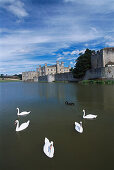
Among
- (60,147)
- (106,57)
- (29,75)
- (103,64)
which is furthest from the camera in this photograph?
(29,75)

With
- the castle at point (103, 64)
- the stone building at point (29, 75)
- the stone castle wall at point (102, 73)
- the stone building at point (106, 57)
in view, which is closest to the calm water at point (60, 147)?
the stone castle wall at point (102, 73)

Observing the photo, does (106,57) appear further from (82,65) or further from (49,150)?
(49,150)

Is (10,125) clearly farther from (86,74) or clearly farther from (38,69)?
(38,69)

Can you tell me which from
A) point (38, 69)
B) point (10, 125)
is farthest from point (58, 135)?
point (38, 69)

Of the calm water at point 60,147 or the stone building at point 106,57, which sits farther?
the stone building at point 106,57

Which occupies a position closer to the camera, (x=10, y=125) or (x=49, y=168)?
(x=49, y=168)

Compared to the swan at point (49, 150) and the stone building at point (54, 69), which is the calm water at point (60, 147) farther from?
the stone building at point (54, 69)

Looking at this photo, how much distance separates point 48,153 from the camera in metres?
3.67

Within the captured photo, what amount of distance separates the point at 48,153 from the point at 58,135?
1.24 meters

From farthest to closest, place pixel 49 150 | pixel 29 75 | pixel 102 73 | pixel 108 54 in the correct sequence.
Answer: pixel 29 75 → pixel 108 54 → pixel 102 73 → pixel 49 150

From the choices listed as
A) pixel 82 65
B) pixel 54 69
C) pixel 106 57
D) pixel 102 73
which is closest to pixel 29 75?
pixel 54 69

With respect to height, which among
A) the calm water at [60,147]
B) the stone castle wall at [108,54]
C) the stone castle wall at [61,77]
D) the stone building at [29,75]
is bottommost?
the calm water at [60,147]

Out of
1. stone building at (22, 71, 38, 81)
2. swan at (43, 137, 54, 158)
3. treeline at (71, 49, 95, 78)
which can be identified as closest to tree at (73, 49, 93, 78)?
treeline at (71, 49, 95, 78)

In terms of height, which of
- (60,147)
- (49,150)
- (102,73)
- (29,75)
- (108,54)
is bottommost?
(60,147)
